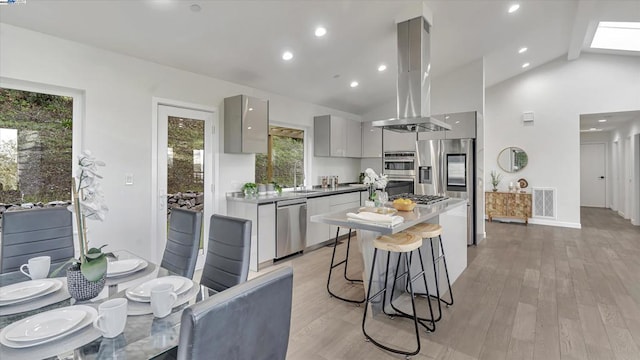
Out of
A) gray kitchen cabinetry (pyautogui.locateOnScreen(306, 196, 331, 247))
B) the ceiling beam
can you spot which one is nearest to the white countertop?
gray kitchen cabinetry (pyautogui.locateOnScreen(306, 196, 331, 247))

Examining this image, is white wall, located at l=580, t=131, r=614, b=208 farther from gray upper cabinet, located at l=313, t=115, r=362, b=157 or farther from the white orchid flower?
the white orchid flower

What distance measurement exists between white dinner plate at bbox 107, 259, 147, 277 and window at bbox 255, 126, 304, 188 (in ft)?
9.36

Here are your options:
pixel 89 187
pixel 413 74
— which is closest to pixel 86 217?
pixel 89 187

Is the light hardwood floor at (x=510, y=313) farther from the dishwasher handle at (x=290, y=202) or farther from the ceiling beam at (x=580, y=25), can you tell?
the ceiling beam at (x=580, y=25)

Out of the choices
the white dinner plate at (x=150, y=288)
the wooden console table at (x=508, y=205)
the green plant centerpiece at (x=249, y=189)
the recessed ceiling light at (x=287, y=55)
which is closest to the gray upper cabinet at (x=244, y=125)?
the green plant centerpiece at (x=249, y=189)

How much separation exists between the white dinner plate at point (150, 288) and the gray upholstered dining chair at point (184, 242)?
1.28ft

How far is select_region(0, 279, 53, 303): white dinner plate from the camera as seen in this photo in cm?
134

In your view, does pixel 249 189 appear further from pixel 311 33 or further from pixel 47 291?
pixel 47 291

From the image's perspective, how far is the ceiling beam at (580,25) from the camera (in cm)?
428

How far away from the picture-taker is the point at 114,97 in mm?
3018

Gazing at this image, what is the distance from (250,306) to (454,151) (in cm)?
526

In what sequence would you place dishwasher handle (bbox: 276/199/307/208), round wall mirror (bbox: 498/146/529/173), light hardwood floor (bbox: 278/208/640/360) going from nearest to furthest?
light hardwood floor (bbox: 278/208/640/360)
dishwasher handle (bbox: 276/199/307/208)
round wall mirror (bbox: 498/146/529/173)

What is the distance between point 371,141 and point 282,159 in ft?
7.32

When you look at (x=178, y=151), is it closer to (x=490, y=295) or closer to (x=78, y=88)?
(x=78, y=88)
